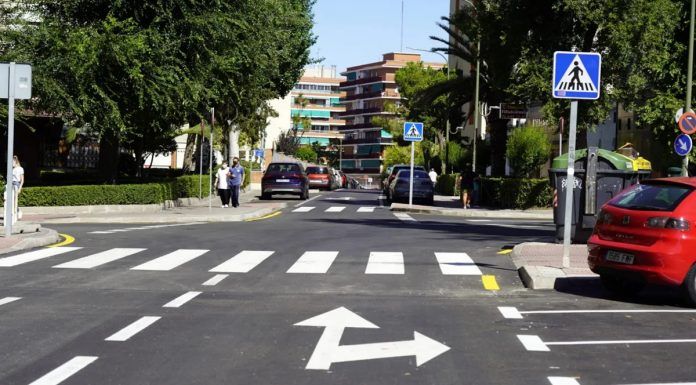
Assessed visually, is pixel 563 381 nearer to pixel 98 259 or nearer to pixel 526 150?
pixel 98 259

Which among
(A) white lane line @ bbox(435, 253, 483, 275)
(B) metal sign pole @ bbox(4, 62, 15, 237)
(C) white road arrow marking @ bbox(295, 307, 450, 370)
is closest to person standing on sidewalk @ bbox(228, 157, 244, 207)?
(B) metal sign pole @ bbox(4, 62, 15, 237)

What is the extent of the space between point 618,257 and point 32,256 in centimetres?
889

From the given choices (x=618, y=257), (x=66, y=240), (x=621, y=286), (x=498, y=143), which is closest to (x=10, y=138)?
(x=66, y=240)

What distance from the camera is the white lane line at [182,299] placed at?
10.0 m

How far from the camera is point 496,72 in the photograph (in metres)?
35.8

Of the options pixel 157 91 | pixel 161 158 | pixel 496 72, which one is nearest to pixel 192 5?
pixel 157 91

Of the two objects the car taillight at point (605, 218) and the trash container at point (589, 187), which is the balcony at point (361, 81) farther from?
the car taillight at point (605, 218)

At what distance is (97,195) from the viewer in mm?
29609

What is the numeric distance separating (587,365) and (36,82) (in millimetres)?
22621

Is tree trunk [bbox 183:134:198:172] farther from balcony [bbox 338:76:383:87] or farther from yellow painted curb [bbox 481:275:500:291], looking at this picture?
balcony [bbox 338:76:383:87]

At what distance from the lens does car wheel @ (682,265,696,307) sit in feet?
33.8

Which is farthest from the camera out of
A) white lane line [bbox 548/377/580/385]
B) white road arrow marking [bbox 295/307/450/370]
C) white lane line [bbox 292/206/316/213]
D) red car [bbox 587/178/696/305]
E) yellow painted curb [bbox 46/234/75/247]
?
white lane line [bbox 292/206/316/213]

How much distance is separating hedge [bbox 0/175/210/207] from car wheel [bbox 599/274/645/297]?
20.6m

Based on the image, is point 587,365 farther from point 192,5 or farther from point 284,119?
point 284,119
